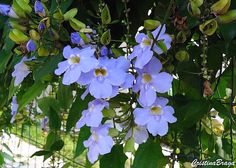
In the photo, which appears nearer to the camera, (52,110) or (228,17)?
(228,17)

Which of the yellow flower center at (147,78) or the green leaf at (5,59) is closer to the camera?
the yellow flower center at (147,78)

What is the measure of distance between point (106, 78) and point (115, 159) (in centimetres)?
14

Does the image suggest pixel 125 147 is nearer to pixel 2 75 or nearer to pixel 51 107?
pixel 51 107

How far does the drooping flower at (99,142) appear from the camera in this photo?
521 millimetres

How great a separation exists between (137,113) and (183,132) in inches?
5.8

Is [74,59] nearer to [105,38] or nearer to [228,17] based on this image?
[105,38]

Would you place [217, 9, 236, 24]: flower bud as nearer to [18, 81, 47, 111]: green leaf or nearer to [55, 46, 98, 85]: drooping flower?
[55, 46, 98, 85]: drooping flower

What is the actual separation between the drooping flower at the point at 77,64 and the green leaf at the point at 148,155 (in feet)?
0.44

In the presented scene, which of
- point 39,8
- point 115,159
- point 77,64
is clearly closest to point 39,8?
point 39,8

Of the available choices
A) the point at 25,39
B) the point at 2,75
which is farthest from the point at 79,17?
the point at 2,75

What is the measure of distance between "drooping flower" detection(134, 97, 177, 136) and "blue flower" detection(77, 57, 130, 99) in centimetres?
4

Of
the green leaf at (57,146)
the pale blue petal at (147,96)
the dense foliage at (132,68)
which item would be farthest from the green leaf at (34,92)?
the pale blue petal at (147,96)

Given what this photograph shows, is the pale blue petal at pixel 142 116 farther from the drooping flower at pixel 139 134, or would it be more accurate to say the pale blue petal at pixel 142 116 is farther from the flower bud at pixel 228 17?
the flower bud at pixel 228 17

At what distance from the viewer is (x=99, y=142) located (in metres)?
0.53
